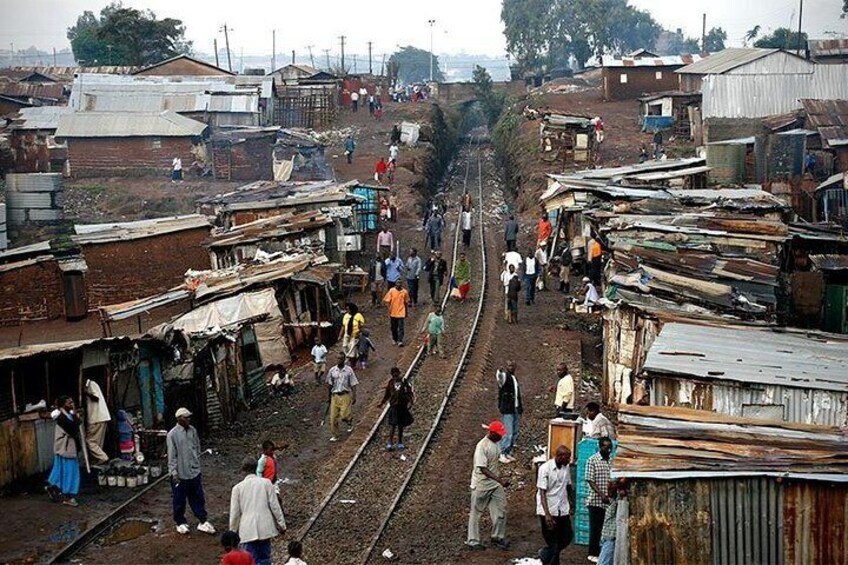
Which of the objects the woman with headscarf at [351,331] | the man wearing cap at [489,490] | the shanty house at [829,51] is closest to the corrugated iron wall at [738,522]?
the man wearing cap at [489,490]

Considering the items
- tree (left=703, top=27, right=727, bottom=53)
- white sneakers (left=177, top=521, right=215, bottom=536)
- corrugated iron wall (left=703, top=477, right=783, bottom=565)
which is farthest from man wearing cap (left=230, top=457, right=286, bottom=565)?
tree (left=703, top=27, right=727, bottom=53)

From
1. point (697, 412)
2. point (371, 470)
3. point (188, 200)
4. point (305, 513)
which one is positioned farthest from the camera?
point (188, 200)

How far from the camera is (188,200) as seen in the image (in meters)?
41.4

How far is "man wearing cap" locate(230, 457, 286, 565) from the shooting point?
9.72 meters

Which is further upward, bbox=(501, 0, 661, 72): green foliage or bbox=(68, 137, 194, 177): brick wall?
bbox=(501, 0, 661, 72): green foliage

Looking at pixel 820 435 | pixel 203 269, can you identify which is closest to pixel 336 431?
pixel 820 435

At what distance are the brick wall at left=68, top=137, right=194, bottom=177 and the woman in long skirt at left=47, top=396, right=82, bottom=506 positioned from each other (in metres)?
35.9

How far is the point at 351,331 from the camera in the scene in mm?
18766

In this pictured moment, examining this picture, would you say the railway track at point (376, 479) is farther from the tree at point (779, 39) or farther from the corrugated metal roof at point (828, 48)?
the tree at point (779, 39)

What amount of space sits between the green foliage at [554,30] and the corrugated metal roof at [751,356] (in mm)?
77664

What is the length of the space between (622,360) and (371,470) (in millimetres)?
4323

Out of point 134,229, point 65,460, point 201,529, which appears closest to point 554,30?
point 134,229

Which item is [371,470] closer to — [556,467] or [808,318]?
[556,467]

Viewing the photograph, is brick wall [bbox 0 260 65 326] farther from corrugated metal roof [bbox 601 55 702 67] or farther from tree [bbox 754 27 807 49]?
tree [bbox 754 27 807 49]
